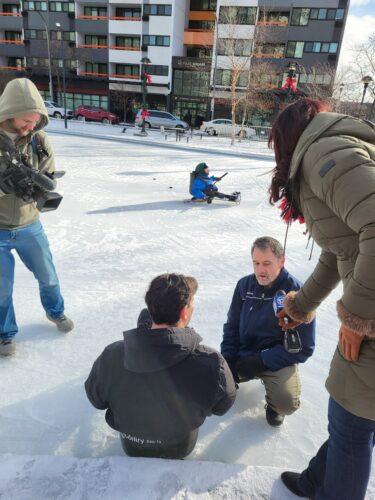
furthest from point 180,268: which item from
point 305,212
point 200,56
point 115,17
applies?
point 115,17

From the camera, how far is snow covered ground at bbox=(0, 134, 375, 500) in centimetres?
156

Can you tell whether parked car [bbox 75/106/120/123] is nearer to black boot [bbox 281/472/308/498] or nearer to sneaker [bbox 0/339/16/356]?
sneaker [bbox 0/339/16/356]

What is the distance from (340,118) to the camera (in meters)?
1.20

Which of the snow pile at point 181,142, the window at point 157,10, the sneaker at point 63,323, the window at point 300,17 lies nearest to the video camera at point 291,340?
the sneaker at point 63,323

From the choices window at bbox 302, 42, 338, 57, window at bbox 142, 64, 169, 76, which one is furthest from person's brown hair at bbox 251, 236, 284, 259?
window at bbox 142, 64, 169, 76

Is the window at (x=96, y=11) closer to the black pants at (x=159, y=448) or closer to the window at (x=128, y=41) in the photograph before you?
the window at (x=128, y=41)

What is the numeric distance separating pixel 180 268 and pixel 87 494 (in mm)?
2856

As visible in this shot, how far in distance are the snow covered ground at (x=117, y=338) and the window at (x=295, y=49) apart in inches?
1251

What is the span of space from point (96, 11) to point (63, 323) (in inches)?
1648

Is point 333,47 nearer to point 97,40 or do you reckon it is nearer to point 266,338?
point 97,40

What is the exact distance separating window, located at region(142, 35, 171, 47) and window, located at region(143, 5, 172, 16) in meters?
1.86

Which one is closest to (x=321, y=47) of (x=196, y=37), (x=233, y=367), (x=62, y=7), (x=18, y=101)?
(x=196, y=37)

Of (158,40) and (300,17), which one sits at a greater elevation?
(300,17)

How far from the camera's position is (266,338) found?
2219 millimetres
